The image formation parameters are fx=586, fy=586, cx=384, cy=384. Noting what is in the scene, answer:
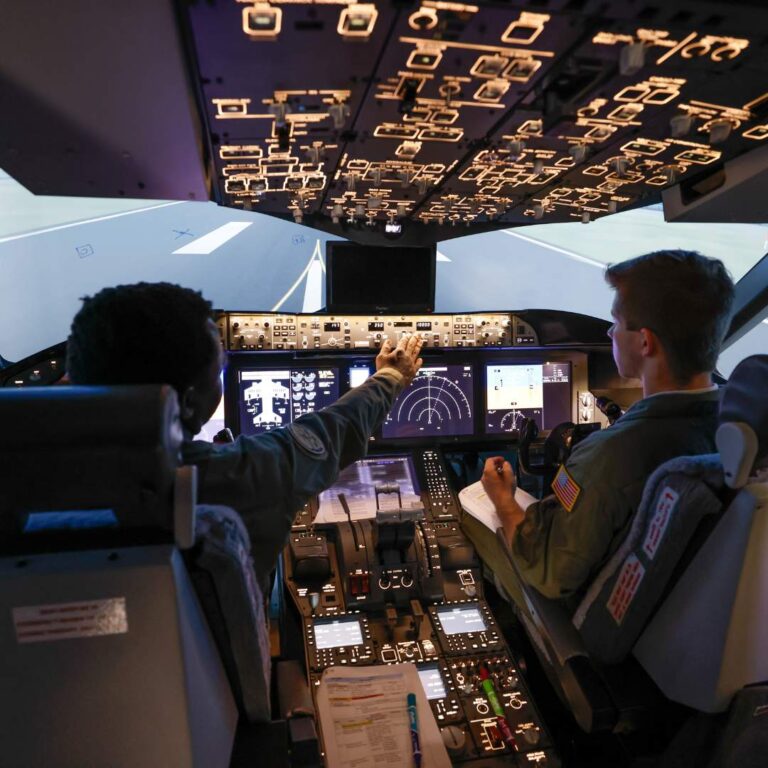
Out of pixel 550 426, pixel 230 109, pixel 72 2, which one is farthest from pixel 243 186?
pixel 550 426

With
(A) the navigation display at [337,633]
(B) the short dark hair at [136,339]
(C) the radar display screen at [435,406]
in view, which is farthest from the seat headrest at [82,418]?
(C) the radar display screen at [435,406]

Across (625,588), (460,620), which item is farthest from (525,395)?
(625,588)

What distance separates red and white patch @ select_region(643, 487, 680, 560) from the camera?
1.14 metres

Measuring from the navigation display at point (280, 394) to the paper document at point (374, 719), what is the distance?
98 cm

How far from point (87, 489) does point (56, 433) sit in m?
0.07

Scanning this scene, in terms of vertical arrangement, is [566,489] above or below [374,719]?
above

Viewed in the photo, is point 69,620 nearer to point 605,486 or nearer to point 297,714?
point 297,714

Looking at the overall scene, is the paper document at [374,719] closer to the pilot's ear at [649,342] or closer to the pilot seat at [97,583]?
the pilot seat at [97,583]

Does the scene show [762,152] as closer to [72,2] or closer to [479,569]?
[479,569]

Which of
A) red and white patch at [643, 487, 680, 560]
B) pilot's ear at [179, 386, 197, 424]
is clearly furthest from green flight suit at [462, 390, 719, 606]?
pilot's ear at [179, 386, 197, 424]

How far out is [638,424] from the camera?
1360 millimetres

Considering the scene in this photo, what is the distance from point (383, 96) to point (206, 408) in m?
0.91

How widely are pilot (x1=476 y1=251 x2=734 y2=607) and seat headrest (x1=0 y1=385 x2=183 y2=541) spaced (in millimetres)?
1003

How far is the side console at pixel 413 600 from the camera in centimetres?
163
